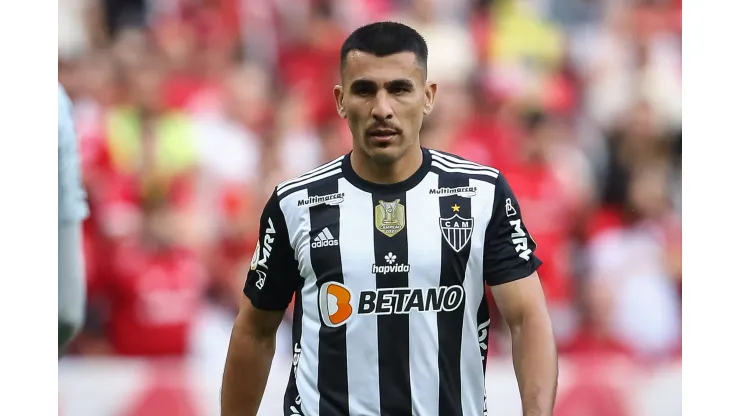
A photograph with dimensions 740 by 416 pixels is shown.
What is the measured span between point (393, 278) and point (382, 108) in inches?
17.4

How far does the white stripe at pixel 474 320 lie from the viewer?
2576mm

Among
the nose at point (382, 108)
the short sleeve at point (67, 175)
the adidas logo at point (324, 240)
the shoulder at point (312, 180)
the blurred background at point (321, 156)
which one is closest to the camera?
the short sleeve at point (67, 175)

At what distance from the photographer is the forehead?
8.37 feet

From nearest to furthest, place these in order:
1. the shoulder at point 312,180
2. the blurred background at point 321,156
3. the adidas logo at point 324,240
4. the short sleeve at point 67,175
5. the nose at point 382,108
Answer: the short sleeve at point 67,175 < the nose at point 382,108 < the adidas logo at point 324,240 < the shoulder at point 312,180 < the blurred background at point 321,156

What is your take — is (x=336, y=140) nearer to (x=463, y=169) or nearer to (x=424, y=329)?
(x=463, y=169)

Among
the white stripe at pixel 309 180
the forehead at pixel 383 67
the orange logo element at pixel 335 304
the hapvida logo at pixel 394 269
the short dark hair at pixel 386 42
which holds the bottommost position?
the orange logo element at pixel 335 304

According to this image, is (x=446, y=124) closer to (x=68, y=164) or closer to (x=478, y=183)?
(x=478, y=183)

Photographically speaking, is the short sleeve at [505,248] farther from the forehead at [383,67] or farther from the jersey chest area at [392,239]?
the forehead at [383,67]

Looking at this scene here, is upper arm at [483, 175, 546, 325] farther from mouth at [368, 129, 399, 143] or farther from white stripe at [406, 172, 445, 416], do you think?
mouth at [368, 129, 399, 143]

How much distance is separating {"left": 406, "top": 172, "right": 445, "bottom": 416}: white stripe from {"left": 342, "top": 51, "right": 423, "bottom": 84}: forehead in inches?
15.6

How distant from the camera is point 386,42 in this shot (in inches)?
102

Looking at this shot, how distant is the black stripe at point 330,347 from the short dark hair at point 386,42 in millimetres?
461

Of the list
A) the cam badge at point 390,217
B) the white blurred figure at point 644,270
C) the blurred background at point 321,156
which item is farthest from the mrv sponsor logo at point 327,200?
the white blurred figure at point 644,270

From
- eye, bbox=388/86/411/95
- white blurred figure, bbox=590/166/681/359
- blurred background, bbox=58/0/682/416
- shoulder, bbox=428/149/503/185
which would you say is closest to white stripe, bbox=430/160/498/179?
shoulder, bbox=428/149/503/185
